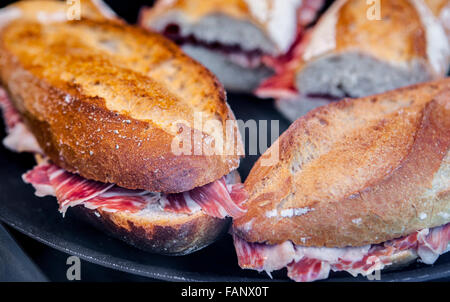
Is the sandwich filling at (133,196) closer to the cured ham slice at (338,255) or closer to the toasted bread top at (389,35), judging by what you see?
the cured ham slice at (338,255)

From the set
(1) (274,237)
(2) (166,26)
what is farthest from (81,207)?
(2) (166,26)

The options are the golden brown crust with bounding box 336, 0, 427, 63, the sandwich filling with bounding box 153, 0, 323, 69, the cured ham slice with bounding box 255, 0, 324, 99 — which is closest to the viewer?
the golden brown crust with bounding box 336, 0, 427, 63

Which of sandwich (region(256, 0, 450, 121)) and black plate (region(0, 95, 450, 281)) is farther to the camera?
sandwich (region(256, 0, 450, 121))

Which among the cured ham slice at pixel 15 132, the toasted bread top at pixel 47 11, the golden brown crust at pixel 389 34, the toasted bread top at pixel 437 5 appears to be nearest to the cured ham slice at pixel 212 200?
the cured ham slice at pixel 15 132

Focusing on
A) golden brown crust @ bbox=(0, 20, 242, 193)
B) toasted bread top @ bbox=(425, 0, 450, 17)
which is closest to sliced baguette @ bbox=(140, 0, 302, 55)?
golden brown crust @ bbox=(0, 20, 242, 193)

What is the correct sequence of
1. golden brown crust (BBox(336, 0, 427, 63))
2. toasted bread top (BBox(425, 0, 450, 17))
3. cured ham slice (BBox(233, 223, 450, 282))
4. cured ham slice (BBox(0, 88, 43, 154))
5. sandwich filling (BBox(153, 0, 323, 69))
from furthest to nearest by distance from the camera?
sandwich filling (BBox(153, 0, 323, 69)) → toasted bread top (BBox(425, 0, 450, 17)) → golden brown crust (BBox(336, 0, 427, 63)) → cured ham slice (BBox(0, 88, 43, 154)) → cured ham slice (BBox(233, 223, 450, 282))

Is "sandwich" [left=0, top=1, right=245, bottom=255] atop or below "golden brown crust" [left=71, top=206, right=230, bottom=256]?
atop

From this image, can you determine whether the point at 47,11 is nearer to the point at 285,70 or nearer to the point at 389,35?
the point at 285,70

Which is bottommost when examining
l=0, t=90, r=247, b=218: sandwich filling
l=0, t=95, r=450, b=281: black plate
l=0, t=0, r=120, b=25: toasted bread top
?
l=0, t=95, r=450, b=281: black plate

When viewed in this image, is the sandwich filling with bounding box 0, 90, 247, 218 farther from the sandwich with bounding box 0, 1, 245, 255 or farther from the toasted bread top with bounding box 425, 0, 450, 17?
the toasted bread top with bounding box 425, 0, 450, 17
